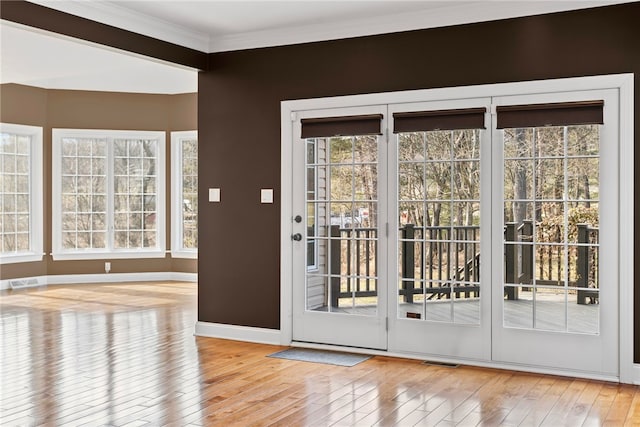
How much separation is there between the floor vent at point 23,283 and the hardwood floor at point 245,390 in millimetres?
3416

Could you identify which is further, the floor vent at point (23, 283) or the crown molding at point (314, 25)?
the floor vent at point (23, 283)

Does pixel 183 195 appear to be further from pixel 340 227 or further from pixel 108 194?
pixel 340 227

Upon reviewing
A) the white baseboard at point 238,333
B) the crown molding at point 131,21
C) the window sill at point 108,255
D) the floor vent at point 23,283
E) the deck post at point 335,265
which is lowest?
the white baseboard at point 238,333

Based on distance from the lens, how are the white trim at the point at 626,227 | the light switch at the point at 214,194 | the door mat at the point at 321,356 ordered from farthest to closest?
the light switch at the point at 214,194
the door mat at the point at 321,356
the white trim at the point at 626,227

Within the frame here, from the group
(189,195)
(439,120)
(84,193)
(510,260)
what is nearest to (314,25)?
(439,120)

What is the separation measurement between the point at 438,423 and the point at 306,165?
275cm

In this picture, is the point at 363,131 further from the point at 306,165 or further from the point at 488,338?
the point at 488,338

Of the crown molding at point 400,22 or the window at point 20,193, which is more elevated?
the crown molding at point 400,22

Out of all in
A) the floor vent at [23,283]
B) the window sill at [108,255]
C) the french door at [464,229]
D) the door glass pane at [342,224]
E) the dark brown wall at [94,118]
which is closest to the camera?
the french door at [464,229]

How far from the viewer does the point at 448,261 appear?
5418 millimetres

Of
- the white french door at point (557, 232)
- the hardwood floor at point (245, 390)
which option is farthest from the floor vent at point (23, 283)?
the white french door at point (557, 232)

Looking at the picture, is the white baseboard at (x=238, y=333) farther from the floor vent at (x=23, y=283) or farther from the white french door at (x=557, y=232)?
the floor vent at (x=23, y=283)

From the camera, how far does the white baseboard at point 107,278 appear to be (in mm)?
10067

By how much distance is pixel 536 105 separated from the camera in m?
5.05
